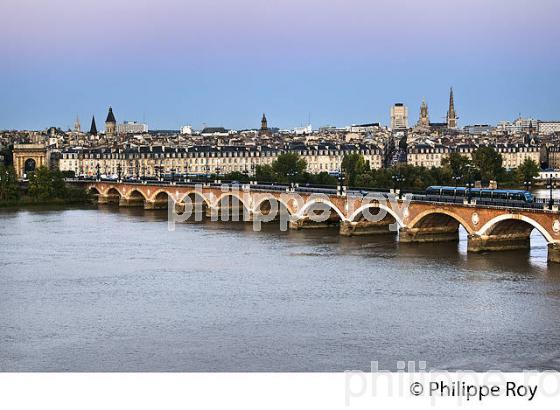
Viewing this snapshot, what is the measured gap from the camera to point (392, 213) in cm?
1641

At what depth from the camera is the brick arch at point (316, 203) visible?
58.4ft

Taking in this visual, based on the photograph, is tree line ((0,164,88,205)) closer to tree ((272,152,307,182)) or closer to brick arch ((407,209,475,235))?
tree ((272,152,307,182))

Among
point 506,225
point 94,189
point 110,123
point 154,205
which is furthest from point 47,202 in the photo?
point 110,123

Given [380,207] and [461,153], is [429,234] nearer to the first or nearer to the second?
[380,207]

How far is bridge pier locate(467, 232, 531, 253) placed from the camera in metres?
14.2

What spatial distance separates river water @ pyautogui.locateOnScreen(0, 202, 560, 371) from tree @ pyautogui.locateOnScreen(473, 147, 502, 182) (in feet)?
50.8

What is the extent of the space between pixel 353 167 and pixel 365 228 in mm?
14270

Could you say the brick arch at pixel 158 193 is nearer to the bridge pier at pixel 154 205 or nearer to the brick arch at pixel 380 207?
the bridge pier at pixel 154 205

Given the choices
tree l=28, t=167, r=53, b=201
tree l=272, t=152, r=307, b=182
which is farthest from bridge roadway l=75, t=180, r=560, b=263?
tree l=272, t=152, r=307, b=182

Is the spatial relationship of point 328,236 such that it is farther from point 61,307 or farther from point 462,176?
point 462,176

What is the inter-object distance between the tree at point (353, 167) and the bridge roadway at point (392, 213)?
18.5 feet

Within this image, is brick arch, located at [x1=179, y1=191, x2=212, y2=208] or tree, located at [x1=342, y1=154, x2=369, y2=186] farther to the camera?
tree, located at [x1=342, y1=154, x2=369, y2=186]

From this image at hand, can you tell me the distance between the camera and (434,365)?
26.4ft
